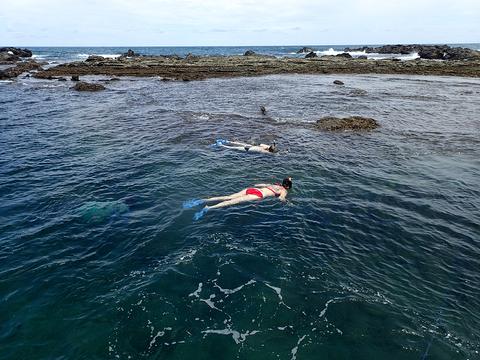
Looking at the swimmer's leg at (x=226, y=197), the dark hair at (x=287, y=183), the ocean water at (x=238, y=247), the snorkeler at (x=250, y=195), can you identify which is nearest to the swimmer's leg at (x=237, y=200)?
the snorkeler at (x=250, y=195)

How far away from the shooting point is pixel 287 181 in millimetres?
19078

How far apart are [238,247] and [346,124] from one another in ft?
73.2

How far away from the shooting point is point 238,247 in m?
14.4

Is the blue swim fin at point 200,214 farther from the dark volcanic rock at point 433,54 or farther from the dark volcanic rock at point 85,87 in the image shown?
the dark volcanic rock at point 433,54

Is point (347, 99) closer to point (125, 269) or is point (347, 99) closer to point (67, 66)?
point (125, 269)

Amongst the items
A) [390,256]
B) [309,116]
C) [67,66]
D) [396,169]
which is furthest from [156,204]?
[67,66]

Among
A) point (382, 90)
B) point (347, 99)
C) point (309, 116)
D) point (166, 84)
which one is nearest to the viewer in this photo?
point (309, 116)

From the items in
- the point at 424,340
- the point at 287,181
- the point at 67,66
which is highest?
the point at 67,66

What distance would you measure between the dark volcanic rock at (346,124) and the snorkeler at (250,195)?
1502 cm

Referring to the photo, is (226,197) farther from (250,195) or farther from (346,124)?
(346,124)

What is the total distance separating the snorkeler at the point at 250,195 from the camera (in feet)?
57.6

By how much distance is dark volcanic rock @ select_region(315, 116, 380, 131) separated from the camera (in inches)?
1262

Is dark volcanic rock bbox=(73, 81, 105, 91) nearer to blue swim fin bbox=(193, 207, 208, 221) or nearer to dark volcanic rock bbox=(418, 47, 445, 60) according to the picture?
blue swim fin bbox=(193, 207, 208, 221)

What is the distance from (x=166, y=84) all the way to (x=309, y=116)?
32923mm
